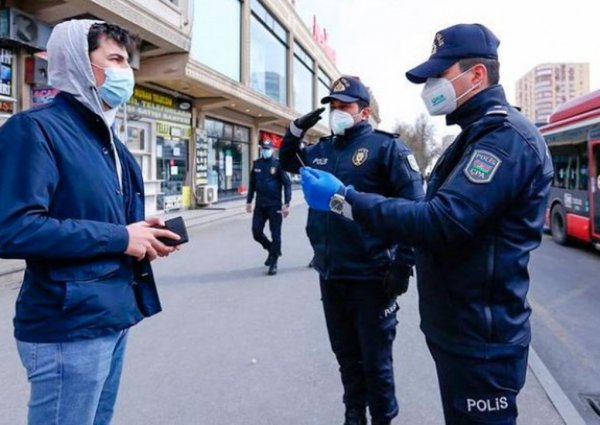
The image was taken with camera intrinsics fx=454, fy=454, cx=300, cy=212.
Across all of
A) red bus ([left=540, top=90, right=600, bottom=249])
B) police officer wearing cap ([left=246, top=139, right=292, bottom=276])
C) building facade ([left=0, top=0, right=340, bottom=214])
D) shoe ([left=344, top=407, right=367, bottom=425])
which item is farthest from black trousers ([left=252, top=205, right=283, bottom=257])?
red bus ([left=540, top=90, right=600, bottom=249])

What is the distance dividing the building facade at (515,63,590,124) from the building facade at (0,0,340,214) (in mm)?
35959

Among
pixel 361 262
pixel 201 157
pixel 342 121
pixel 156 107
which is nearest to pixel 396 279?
pixel 361 262

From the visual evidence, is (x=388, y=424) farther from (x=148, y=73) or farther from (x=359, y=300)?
(x=148, y=73)

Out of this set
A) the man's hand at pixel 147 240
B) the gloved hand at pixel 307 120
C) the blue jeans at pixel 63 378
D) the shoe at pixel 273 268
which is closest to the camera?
the blue jeans at pixel 63 378

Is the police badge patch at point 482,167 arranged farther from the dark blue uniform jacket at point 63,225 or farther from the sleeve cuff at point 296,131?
the sleeve cuff at point 296,131

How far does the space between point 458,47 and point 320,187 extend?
2.41ft

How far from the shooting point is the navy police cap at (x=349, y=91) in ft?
9.36

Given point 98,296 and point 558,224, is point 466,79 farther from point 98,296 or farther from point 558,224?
point 558,224

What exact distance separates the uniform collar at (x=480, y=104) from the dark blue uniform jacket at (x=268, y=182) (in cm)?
552

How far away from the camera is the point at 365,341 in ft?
8.45

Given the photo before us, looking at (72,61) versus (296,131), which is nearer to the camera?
(72,61)

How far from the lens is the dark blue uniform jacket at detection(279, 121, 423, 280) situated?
2617 mm

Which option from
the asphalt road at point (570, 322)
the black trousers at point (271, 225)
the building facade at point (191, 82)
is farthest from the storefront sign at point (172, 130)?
the asphalt road at point (570, 322)

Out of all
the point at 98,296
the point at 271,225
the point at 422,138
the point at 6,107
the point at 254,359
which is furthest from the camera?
the point at 422,138
